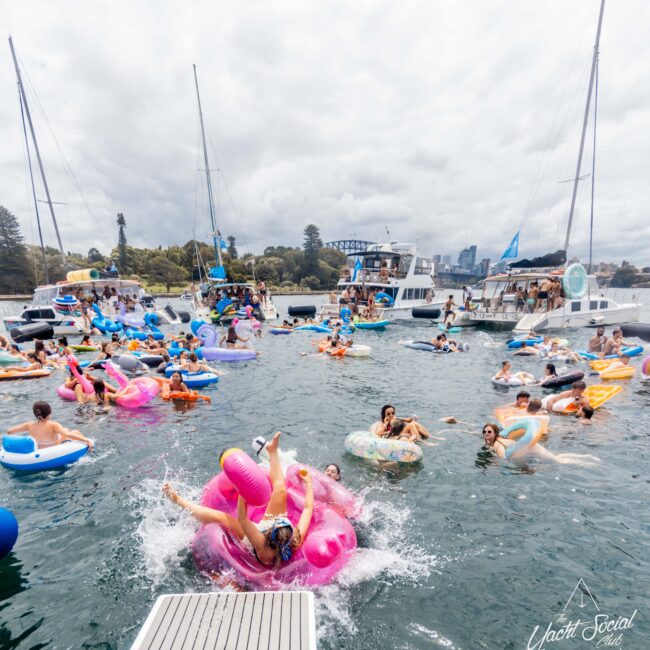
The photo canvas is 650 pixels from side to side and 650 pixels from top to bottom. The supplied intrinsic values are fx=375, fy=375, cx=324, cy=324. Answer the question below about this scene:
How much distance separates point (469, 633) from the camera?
3688mm

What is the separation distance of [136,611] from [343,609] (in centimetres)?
213

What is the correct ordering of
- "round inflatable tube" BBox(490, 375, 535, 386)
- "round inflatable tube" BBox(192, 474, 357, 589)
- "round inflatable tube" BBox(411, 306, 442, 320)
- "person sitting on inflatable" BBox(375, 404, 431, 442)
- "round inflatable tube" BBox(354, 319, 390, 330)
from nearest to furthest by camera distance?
"round inflatable tube" BBox(192, 474, 357, 589) < "person sitting on inflatable" BBox(375, 404, 431, 442) < "round inflatable tube" BBox(490, 375, 535, 386) < "round inflatable tube" BBox(354, 319, 390, 330) < "round inflatable tube" BBox(411, 306, 442, 320)

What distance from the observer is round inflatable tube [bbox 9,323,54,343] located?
19.5m

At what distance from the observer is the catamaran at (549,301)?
22703 mm

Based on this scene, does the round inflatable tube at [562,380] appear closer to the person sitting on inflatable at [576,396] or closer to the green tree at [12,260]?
the person sitting on inflatable at [576,396]

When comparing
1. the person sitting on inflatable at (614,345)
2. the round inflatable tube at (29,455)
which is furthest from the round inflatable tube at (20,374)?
the person sitting on inflatable at (614,345)

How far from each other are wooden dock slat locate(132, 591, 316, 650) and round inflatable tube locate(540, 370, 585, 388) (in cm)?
1109

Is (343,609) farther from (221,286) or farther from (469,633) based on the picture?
(221,286)

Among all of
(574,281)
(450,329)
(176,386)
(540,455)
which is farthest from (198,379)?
(574,281)

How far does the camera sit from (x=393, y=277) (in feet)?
104

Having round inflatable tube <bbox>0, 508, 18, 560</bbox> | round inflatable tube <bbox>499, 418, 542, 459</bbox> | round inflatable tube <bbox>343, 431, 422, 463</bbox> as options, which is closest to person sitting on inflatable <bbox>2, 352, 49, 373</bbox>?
round inflatable tube <bbox>0, 508, 18, 560</bbox>

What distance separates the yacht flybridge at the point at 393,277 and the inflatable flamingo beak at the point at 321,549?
82.9 feet

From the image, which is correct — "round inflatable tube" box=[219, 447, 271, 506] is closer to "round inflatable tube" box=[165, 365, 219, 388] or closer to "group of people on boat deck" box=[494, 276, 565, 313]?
"round inflatable tube" box=[165, 365, 219, 388]

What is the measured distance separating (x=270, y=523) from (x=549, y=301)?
24525 mm
